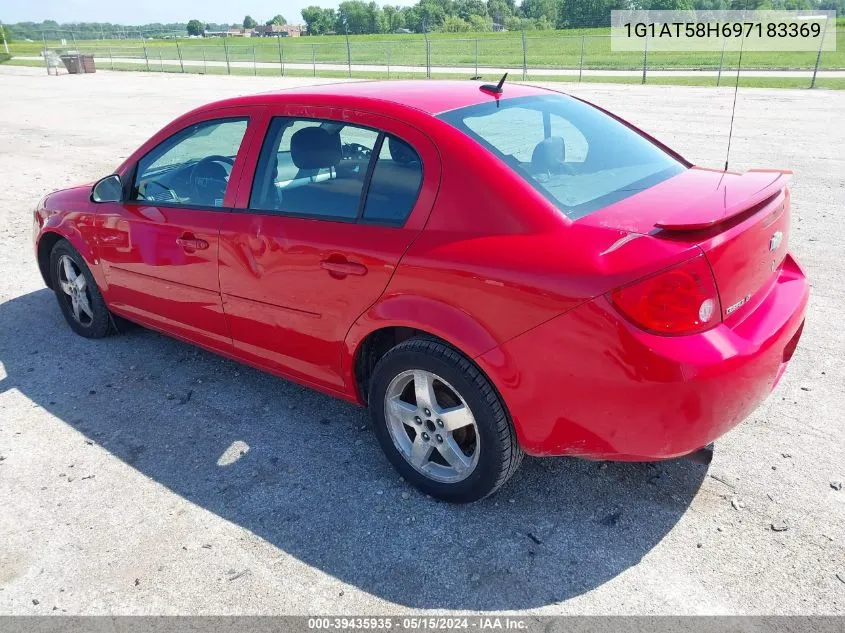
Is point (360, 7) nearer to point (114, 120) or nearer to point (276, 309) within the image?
point (114, 120)

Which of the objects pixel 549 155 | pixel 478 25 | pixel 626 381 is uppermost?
pixel 478 25

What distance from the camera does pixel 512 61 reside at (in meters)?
38.8

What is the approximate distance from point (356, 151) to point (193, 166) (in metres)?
1.37

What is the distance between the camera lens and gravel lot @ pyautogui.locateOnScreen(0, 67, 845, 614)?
8.70 feet

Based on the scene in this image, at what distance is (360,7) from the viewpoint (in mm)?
104500

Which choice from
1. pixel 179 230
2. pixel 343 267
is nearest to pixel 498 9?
pixel 179 230

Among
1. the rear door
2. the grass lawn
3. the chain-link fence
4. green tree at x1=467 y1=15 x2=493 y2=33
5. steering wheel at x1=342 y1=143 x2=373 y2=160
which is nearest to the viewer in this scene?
the rear door

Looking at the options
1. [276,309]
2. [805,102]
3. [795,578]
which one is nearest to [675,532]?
[795,578]

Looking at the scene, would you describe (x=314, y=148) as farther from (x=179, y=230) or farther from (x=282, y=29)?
(x=282, y=29)

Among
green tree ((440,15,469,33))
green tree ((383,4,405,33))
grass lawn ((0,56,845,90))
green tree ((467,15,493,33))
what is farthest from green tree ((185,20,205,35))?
grass lawn ((0,56,845,90))

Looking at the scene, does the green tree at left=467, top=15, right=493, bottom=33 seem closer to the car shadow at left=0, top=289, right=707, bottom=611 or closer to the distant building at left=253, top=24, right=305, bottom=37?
the distant building at left=253, top=24, right=305, bottom=37

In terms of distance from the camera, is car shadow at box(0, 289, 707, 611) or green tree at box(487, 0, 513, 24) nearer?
car shadow at box(0, 289, 707, 611)

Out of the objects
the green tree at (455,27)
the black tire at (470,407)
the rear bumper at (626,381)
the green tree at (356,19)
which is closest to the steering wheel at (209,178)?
the black tire at (470,407)

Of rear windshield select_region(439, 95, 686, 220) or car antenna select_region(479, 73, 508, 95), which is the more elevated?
car antenna select_region(479, 73, 508, 95)
